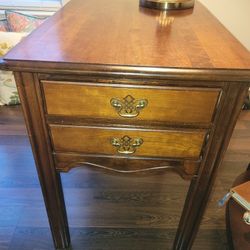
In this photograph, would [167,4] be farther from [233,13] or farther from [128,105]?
[233,13]

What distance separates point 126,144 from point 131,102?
143 mm

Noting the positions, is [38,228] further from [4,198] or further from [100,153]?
[100,153]

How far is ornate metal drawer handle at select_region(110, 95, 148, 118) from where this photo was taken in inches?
24.2

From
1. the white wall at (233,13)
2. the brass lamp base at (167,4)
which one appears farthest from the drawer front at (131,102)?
the white wall at (233,13)

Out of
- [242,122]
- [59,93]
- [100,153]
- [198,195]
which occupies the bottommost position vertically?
[242,122]

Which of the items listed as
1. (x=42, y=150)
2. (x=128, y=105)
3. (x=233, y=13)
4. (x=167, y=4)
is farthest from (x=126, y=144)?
(x=233, y=13)

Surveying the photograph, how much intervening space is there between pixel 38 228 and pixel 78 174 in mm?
369

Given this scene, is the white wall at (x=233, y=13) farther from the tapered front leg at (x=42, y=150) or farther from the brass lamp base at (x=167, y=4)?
the tapered front leg at (x=42, y=150)

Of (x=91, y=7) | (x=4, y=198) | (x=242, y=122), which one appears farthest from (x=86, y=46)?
(x=242, y=122)

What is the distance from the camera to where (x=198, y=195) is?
0.81 metres

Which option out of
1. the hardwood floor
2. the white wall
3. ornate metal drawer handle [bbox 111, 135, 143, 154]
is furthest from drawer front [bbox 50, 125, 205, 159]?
the white wall

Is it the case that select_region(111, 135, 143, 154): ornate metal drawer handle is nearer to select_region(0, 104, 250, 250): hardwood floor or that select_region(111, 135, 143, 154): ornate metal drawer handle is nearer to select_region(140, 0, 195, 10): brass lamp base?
select_region(0, 104, 250, 250): hardwood floor

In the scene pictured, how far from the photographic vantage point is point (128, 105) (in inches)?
24.6

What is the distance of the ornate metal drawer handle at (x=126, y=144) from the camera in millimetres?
696
